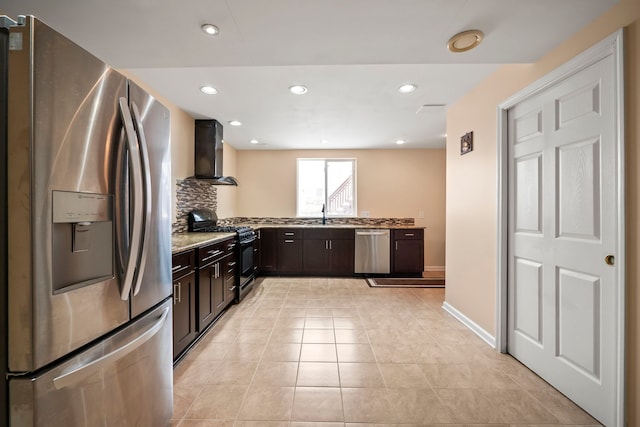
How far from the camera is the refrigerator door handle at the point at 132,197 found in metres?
1.06

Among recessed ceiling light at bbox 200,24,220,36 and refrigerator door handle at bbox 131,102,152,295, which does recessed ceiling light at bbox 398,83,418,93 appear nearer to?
recessed ceiling light at bbox 200,24,220,36

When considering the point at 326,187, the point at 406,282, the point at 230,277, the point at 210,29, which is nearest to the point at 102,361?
the point at 210,29

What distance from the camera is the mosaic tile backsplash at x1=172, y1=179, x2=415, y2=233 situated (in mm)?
3350

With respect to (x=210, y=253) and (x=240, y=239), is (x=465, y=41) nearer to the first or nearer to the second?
(x=210, y=253)

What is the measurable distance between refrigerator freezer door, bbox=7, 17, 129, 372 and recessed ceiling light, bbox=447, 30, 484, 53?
5.98ft

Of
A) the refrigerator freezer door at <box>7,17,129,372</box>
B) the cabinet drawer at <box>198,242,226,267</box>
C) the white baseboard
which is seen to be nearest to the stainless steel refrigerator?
the refrigerator freezer door at <box>7,17,129,372</box>

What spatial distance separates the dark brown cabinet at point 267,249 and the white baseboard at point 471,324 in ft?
9.23

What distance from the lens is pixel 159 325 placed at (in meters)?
1.30

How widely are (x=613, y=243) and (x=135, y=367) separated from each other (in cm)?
238

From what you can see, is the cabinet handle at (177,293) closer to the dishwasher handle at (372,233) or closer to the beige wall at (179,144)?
the beige wall at (179,144)

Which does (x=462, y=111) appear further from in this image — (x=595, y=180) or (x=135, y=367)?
(x=135, y=367)

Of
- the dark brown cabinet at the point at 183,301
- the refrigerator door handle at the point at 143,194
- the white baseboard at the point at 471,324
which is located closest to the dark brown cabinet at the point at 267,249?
the dark brown cabinet at the point at 183,301

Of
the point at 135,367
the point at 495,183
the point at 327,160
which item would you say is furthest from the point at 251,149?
the point at 135,367

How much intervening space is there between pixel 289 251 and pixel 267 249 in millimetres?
391
